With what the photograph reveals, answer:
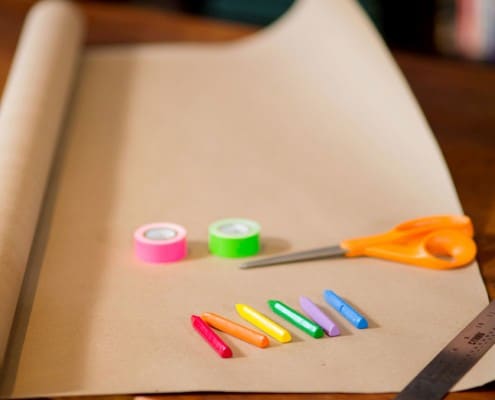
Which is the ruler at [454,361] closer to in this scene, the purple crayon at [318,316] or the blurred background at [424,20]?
the purple crayon at [318,316]

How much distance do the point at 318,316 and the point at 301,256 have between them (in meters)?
0.14

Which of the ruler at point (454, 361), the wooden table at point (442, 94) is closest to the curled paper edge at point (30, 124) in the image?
the wooden table at point (442, 94)

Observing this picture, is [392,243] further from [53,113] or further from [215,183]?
[53,113]

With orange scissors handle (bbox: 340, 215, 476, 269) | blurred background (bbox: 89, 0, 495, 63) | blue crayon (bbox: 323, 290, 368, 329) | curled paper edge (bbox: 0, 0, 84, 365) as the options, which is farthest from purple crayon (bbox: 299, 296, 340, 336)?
blurred background (bbox: 89, 0, 495, 63)

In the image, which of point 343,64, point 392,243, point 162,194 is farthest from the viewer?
point 343,64

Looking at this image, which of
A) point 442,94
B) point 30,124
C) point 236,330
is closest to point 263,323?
point 236,330

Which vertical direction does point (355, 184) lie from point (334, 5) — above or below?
below

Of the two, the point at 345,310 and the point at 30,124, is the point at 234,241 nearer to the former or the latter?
the point at 345,310

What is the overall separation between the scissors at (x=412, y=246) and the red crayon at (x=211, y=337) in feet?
0.43

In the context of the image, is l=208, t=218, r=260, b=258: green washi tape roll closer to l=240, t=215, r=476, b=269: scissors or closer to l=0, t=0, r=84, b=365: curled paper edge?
l=240, t=215, r=476, b=269: scissors

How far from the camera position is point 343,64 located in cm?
140

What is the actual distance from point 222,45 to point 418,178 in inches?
27.7

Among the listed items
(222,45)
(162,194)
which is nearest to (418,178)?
(162,194)

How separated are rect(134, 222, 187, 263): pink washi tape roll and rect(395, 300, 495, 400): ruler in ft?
0.98
